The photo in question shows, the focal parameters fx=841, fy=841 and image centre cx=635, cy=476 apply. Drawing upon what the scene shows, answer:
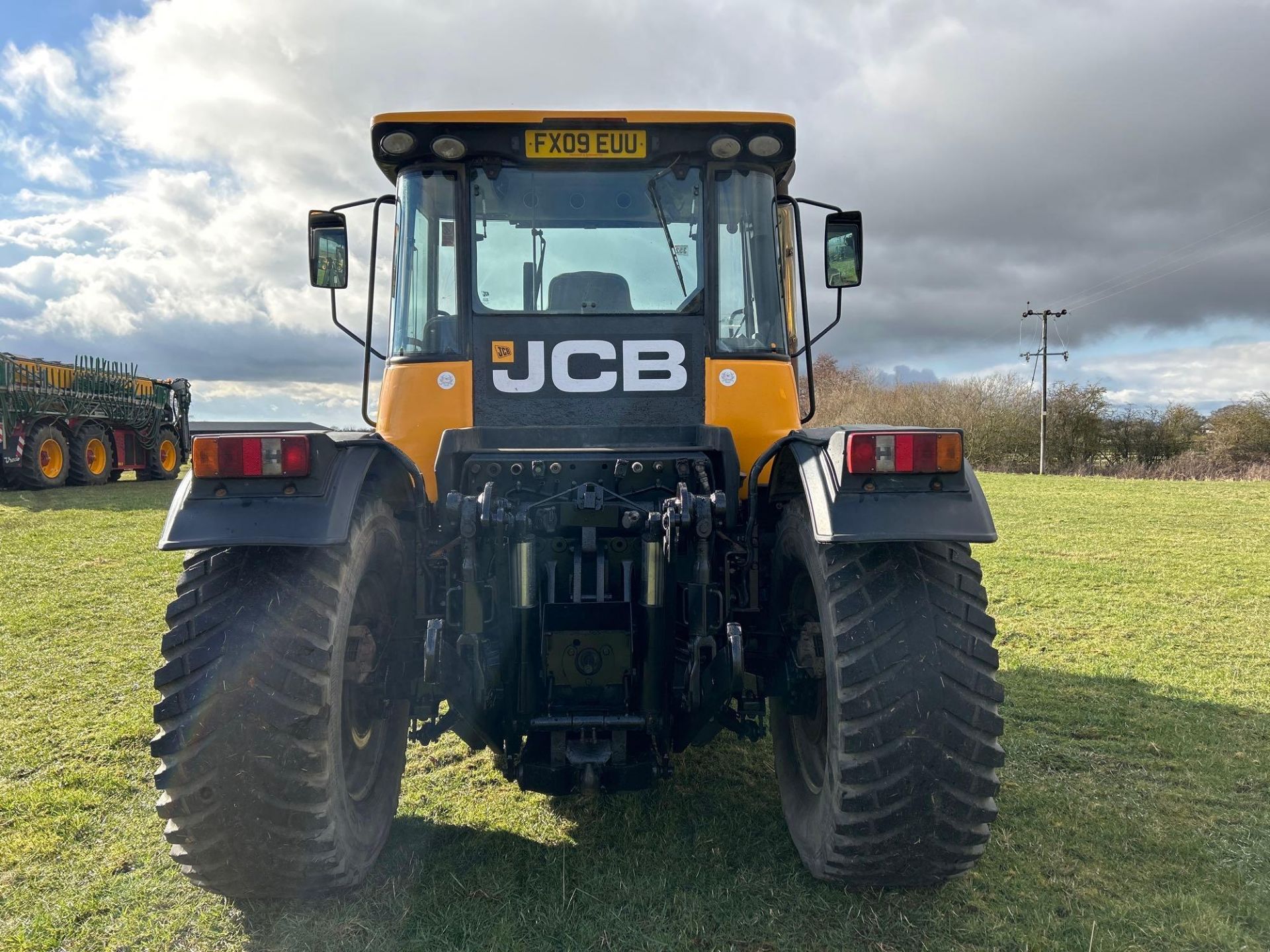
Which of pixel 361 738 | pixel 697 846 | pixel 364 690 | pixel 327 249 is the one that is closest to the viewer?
pixel 364 690

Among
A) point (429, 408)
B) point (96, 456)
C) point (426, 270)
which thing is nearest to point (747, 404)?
point (429, 408)

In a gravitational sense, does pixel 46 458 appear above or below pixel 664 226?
below

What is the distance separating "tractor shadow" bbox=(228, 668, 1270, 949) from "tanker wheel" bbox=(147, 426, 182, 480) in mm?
19610

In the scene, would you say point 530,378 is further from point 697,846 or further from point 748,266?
point 697,846

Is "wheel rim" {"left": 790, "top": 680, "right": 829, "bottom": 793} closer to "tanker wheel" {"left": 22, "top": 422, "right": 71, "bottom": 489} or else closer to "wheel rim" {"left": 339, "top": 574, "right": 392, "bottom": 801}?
"wheel rim" {"left": 339, "top": 574, "right": 392, "bottom": 801}

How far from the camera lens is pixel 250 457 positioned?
2.44 m

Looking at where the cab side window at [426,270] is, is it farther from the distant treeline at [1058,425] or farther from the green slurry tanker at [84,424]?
the distant treeline at [1058,425]

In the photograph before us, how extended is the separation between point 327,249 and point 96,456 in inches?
722

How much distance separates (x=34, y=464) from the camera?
1616 centimetres

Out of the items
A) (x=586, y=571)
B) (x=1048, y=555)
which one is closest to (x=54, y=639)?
(x=586, y=571)

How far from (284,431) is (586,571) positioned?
104 cm

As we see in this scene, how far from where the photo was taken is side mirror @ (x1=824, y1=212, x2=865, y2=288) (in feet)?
12.2

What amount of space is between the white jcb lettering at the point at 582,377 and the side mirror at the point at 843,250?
3.78 feet

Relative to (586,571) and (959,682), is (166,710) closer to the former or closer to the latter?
(586,571)
